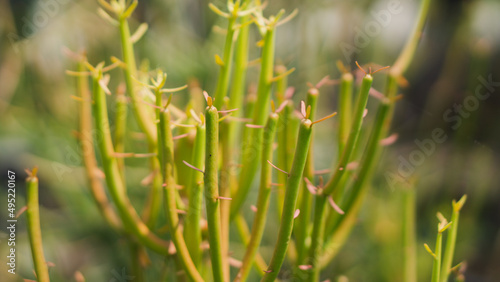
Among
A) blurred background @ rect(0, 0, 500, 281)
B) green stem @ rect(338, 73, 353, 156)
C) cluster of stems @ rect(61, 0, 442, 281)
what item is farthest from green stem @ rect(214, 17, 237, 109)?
blurred background @ rect(0, 0, 500, 281)

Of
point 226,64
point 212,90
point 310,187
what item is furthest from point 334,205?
point 212,90

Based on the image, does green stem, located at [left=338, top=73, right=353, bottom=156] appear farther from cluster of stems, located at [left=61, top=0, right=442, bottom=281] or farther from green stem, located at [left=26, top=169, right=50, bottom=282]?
green stem, located at [left=26, top=169, right=50, bottom=282]

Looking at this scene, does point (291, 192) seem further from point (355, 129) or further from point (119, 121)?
point (119, 121)

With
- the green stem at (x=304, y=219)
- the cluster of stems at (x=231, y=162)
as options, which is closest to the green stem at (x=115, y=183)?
the cluster of stems at (x=231, y=162)

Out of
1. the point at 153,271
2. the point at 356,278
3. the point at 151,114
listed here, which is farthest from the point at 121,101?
the point at 356,278

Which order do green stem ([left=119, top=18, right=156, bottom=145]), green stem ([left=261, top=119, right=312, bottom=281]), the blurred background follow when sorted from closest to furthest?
1. green stem ([left=261, top=119, right=312, bottom=281])
2. green stem ([left=119, top=18, right=156, bottom=145])
3. the blurred background

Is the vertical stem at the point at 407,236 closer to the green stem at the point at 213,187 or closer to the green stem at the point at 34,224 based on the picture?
the green stem at the point at 213,187
